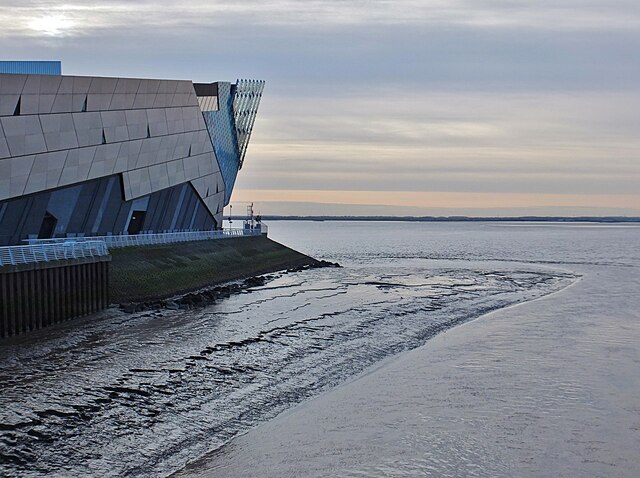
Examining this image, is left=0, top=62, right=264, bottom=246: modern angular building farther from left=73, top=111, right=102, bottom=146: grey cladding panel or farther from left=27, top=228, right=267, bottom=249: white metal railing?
left=27, top=228, right=267, bottom=249: white metal railing

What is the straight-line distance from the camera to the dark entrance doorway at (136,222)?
59.4 metres

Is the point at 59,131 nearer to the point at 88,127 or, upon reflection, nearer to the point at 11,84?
the point at 88,127

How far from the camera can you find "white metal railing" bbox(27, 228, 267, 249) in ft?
145

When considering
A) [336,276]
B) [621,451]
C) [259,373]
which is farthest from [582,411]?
[336,276]

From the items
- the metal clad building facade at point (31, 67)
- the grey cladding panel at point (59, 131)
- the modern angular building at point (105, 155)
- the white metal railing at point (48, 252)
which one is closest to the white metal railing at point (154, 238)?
the modern angular building at point (105, 155)

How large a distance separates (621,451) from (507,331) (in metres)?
17.0

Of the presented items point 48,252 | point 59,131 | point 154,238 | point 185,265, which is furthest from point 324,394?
point 154,238

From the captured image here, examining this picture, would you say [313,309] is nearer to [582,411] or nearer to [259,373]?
[259,373]

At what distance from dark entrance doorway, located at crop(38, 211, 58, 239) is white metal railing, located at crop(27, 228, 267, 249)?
153 centimetres

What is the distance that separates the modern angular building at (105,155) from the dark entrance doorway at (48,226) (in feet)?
0.21

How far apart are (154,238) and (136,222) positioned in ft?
22.9

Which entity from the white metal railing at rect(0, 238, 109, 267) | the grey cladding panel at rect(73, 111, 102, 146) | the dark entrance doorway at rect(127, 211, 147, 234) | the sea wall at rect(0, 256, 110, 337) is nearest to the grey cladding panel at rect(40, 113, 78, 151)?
the grey cladding panel at rect(73, 111, 102, 146)

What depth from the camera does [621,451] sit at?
18391 mm

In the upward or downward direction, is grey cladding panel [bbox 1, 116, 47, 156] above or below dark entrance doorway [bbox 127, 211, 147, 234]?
above
